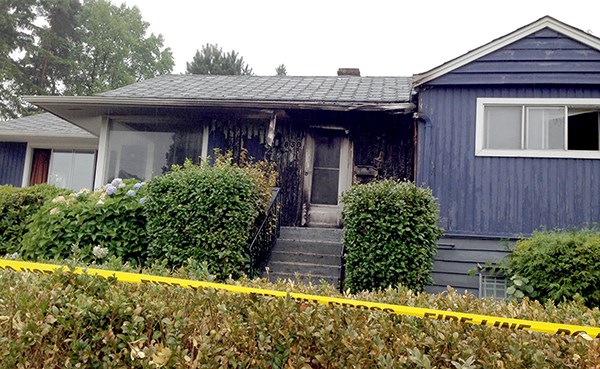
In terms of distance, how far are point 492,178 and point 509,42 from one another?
92.2 inches

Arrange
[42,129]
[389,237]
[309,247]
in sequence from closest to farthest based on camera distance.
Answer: [389,237] < [309,247] < [42,129]

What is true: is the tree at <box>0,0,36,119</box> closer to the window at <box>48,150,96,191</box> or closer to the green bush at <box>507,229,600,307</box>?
the window at <box>48,150,96,191</box>

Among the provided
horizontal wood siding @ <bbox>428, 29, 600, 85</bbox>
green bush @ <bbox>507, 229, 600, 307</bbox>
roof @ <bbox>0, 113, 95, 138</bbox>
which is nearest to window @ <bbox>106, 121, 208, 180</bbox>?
roof @ <bbox>0, 113, 95, 138</bbox>

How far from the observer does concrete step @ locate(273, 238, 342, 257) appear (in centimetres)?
777

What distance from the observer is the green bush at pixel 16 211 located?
24.3 ft

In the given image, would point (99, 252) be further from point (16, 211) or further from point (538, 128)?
point (538, 128)

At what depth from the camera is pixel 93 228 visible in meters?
6.35

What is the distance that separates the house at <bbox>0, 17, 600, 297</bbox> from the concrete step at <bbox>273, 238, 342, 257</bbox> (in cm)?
144

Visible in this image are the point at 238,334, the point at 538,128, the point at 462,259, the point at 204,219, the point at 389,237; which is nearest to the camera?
the point at 238,334

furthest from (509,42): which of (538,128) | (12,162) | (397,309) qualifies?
(12,162)

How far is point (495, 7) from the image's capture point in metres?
17.1

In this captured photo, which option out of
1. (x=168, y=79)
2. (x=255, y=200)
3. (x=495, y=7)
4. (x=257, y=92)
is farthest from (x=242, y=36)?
(x=255, y=200)

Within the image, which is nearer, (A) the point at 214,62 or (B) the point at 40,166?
(B) the point at 40,166

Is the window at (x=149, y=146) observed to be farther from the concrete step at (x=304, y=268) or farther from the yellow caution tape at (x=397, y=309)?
the yellow caution tape at (x=397, y=309)
